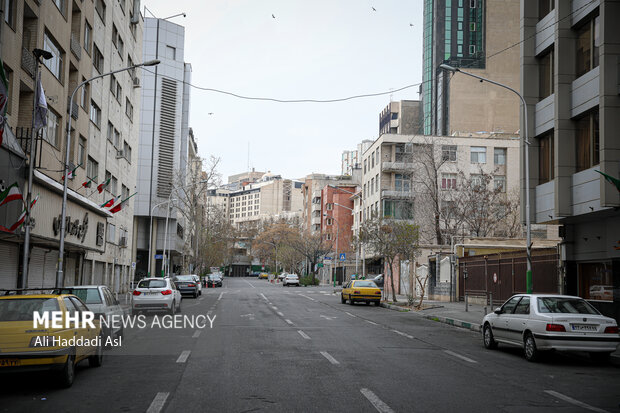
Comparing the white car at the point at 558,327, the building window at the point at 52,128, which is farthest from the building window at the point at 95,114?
the white car at the point at 558,327

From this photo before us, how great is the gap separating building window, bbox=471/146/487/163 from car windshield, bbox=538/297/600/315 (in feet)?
173

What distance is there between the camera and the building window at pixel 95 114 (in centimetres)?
3451

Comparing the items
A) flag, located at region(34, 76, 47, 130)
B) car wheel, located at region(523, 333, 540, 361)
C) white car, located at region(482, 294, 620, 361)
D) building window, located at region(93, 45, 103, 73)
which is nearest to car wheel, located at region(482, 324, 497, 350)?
white car, located at region(482, 294, 620, 361)

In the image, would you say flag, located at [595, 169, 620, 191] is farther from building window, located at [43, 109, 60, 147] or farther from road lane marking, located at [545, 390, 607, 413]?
building window, located at [43, 109, 60, 147]

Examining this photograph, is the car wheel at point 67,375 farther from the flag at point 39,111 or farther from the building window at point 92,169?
the building window at point 92,169

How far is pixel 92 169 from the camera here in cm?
3512

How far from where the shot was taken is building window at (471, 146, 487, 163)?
213 ft

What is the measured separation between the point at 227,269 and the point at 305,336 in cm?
16548

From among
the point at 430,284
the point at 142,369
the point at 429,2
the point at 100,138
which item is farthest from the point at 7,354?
the point at 429,2

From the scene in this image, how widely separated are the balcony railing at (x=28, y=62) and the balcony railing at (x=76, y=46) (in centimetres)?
635

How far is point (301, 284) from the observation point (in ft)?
267

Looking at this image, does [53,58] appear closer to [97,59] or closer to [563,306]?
[97,59]

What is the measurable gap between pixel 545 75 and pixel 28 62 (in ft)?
67.0

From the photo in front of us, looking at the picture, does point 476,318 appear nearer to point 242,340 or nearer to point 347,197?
point 242,340
